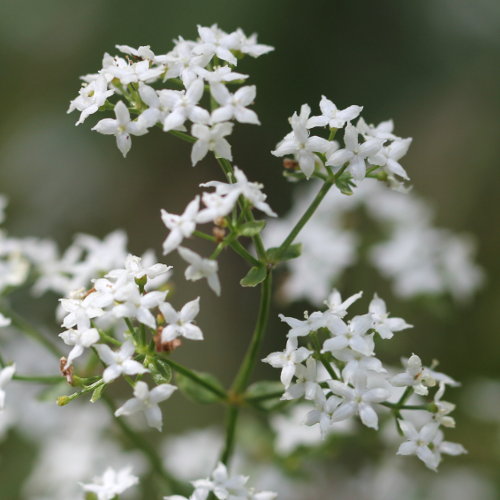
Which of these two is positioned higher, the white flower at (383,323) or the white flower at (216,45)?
the white flower at (216,45)

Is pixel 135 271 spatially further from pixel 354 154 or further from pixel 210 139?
pixel 354 154

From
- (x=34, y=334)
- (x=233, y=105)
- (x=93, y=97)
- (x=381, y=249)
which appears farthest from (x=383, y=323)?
(x=381, y=249)

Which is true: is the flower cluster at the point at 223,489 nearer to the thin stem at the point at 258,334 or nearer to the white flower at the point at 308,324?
the thin stem at the point at 258,334

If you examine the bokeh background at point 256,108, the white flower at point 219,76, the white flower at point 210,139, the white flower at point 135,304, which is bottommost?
the white flower at point 135,304

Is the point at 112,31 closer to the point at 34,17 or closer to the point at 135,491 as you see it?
the point at 34,17

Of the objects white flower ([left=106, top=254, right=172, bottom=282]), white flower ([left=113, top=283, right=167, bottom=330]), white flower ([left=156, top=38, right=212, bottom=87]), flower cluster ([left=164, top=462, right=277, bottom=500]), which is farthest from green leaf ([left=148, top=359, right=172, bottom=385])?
white flower ([left=156, top=38, right=212, bottom=87])

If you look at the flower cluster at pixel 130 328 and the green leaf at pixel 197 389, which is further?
the green leaf at pixel 197 389

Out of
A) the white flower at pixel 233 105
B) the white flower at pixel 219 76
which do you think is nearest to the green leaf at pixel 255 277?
the white flower at pixel 233 105
